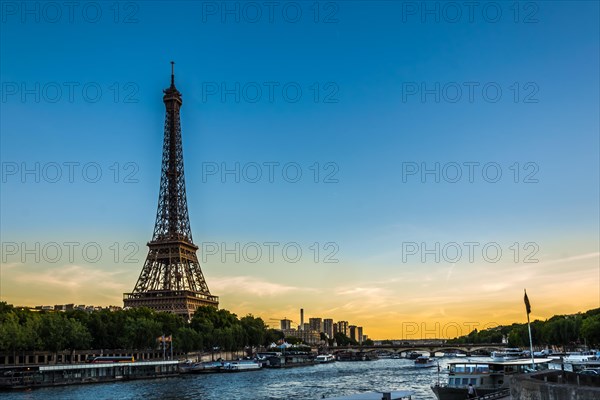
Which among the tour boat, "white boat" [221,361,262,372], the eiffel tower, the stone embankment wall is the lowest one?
"white boat" [221,361,262,372]

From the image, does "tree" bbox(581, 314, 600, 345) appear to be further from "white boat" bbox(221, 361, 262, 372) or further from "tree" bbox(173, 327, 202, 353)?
"tree" bbox(173, 327, 202, 353)

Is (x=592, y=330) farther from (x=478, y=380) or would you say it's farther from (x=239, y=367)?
(x=478, y=380)

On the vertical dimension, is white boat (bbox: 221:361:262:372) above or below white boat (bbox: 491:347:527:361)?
below

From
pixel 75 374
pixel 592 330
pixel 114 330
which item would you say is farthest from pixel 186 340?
pixel 592 330

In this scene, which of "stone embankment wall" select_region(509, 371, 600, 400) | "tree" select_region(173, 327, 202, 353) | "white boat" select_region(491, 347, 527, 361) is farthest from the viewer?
"tree" select_region(173, 327, 202, 353)

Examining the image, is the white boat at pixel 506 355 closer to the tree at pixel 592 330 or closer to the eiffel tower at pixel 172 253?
the tree at pixel 592 330

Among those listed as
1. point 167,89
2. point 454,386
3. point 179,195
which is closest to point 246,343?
point 179,195

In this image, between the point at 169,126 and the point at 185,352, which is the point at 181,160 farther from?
→ the point at 185,352

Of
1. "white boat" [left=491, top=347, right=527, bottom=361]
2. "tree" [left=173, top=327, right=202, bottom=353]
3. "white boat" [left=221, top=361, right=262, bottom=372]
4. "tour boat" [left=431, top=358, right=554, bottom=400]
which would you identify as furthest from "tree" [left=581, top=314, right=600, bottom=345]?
"tree" [left=173, top=327, right=202, bottom=353]
